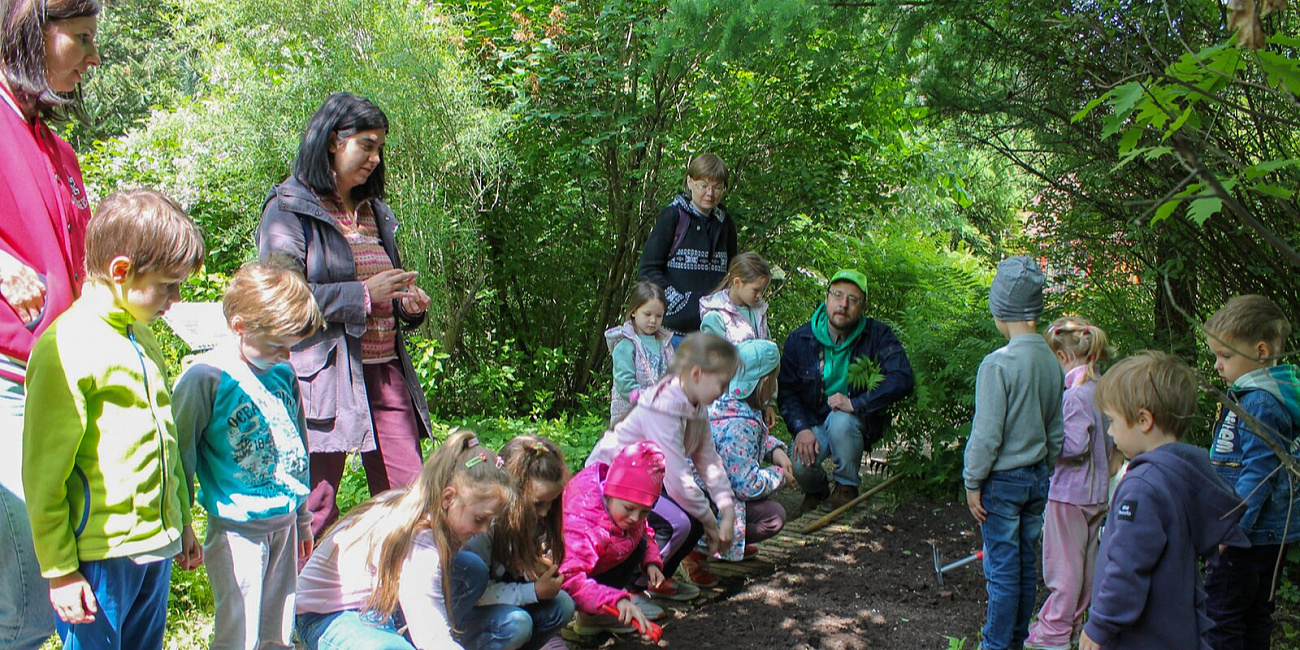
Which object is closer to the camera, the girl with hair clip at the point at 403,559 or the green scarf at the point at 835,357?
the girl with hair clip at the point at 403,559

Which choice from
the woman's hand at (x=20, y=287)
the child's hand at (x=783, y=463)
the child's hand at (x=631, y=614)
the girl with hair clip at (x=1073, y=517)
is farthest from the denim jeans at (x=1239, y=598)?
the woman's hand at (x=20, y=287)

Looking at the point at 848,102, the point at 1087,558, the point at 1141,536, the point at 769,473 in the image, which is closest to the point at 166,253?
the point at 1141,536

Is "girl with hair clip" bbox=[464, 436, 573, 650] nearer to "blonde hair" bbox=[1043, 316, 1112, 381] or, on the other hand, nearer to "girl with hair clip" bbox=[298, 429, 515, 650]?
"girl with hair clip" bbox=[298, 429, 515, 650]

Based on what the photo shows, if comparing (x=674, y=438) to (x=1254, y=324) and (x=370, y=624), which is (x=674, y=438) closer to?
(x=370, y=624)

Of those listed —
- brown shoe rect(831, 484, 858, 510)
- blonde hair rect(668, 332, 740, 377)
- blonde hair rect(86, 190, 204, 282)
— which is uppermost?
blonde hair rect(86, 190, 204, 282)

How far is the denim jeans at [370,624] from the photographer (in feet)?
9.08

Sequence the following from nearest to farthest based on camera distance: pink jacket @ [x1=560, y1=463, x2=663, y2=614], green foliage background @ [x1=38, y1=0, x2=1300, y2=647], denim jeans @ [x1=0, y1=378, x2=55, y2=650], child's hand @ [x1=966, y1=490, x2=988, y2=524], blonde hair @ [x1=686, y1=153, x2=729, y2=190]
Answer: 1. denim jeans @ [x1=0, y1=378, x2=55, y2=650]
2. pink jacket @ [x1=560, y1=463, x2=663, y2=614]
3. child's hand @ [x1=966, y1=490, x2=988, y2=524]
4. green foliage background @ [x1=38, y1=0, x2=1300, y2=647]
5. blonde hair @ [x1=686, y1=153, x2=729, y2=190]

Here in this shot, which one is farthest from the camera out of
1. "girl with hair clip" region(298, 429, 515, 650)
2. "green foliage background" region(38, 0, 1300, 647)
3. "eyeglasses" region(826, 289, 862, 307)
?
"eyeglasses" region(826, 289, 862, 307)

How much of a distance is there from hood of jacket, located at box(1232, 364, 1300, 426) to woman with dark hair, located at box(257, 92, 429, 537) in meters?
2.87

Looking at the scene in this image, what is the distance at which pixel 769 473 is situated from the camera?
475 cm

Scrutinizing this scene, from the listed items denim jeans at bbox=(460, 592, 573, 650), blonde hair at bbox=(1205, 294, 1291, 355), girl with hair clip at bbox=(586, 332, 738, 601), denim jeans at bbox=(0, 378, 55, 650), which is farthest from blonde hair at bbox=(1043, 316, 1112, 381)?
denim jeans at bbox=(0, 378, 55, 650)

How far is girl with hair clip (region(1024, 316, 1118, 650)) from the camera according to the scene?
3717mm

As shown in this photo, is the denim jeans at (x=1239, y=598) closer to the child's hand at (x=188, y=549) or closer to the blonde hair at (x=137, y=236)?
the child's hand at (x=188, y=549)

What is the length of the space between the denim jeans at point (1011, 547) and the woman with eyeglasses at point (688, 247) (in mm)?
2208
